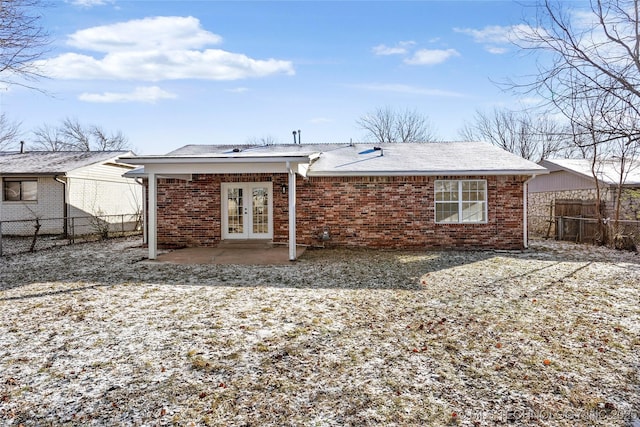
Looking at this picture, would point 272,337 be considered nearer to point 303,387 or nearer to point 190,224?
point 303,387

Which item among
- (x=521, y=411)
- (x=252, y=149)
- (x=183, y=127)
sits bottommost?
(x=521, y=411)

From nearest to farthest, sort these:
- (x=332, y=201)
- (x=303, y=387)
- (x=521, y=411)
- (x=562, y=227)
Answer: (x=521, y=411) → (x=303, y=387) → (x=332, y=201) → (x=562, y=227)

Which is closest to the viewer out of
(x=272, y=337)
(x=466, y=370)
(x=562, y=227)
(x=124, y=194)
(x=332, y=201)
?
(x=466, y=370)

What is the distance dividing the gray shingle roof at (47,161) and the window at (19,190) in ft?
2.10

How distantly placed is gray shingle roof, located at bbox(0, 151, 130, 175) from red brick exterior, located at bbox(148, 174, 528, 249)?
1019cm

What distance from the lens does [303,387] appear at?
358cm

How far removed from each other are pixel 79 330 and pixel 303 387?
3.32 meters

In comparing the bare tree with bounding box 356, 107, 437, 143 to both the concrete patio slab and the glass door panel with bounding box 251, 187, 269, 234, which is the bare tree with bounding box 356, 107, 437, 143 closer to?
the glass door panel with bounding box 251, 187, 269, 234

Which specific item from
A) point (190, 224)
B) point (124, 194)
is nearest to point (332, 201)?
point (190, 224)

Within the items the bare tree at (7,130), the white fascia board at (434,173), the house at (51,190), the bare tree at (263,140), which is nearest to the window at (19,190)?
the house at (51,190)

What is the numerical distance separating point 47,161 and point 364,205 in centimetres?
1610

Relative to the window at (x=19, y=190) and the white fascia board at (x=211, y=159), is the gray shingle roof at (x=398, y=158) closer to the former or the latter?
the white fascia board at (x=211, y=159)

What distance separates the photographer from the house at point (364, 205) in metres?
12.2

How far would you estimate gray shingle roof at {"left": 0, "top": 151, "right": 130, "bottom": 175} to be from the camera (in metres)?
17.2
